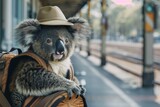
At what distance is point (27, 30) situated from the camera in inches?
103

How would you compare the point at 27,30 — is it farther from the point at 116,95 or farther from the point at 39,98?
the point at 116,95

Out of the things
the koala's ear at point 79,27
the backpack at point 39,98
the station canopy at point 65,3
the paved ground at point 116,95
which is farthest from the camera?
the paved ground at point 116,95

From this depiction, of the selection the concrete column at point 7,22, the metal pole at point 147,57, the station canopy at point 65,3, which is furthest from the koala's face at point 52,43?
the metal pole at point 147,57

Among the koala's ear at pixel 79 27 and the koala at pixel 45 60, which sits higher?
the koala's ear at pixel 79 27

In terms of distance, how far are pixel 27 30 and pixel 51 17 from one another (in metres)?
0.15

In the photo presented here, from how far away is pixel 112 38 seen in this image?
132 metres

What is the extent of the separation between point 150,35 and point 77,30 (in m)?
13.1

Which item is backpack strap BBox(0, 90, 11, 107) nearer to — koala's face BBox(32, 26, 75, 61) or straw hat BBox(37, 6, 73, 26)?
koala's face BBox(32, 26, 75, 61)

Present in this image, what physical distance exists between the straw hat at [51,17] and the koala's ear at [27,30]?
0.04 m

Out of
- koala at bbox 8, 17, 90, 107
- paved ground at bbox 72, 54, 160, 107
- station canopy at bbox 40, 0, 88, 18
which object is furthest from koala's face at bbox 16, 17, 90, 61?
paved ground at bbox 72, 54, 160, 107

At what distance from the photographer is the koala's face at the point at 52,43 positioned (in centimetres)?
253

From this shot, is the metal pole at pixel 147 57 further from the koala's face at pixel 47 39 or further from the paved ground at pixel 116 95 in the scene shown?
the koala's face at pixel 47 39

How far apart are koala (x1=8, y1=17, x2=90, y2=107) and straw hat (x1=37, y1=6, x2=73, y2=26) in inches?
1.9

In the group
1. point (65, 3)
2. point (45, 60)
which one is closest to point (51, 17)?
point (45, 60)
